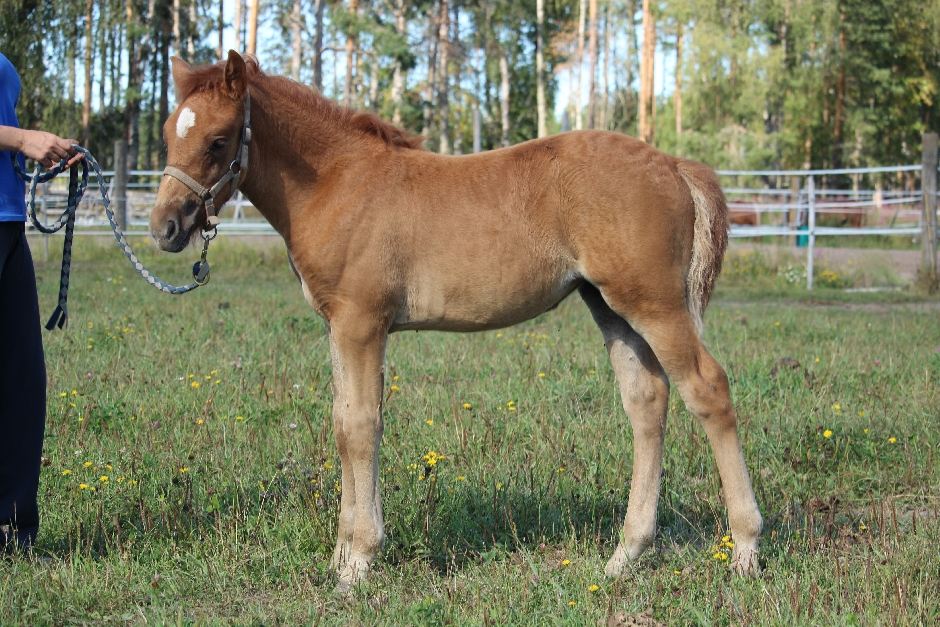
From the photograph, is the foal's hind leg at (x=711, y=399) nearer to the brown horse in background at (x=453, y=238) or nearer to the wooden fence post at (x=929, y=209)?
the brown horse in background at (x=453, y=238)

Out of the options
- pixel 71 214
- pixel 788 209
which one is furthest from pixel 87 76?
pixel 71 214

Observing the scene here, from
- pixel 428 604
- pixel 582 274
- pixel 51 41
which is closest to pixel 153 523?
pixel 428 604

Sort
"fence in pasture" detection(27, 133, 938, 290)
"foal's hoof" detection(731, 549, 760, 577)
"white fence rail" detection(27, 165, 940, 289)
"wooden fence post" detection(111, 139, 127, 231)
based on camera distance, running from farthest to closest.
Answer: "wooden fence post" detection(111, 139, 127, 231)
"white fence rail" detection(27, 165, 940, 289)
"fence in pasture" detection(27, 133, 938, 290)
"foal's hoof" detection(731, 549, 760, 577)

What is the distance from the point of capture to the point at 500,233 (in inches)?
143

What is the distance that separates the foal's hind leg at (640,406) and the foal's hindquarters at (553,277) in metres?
0.15

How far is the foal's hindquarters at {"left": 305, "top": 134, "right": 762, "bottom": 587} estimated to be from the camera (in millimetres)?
3572

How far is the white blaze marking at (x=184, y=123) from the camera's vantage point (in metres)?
3.44

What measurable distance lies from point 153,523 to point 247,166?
1.77 meters

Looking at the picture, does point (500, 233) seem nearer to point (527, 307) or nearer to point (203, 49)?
point (527, 307)

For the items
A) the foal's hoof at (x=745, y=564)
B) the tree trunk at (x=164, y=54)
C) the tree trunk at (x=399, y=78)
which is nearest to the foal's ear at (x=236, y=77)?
the foal's hoof at (x=745, y=564)

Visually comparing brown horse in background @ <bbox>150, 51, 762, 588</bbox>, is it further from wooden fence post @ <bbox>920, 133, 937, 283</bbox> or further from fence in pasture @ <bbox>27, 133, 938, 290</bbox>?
wooden fence post @ <bbox>920, 133, 937, 283</bbox>

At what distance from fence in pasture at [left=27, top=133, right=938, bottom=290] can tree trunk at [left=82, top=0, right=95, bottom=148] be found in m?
2.55

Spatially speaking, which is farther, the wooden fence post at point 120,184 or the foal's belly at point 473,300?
the wooden fence post at point 120,184

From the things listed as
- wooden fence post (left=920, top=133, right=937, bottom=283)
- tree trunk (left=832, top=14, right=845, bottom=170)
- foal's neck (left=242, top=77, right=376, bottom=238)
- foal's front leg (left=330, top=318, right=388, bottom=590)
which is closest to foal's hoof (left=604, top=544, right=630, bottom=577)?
foal's front leg (left=330, top=318, right=388, bottom=590)
